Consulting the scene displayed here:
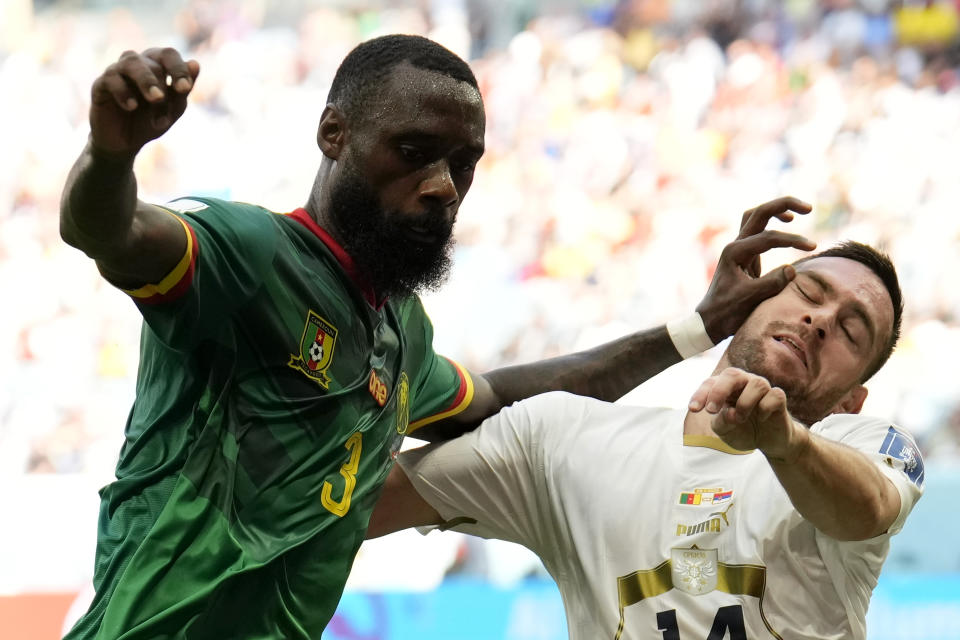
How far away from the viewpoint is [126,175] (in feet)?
6.43

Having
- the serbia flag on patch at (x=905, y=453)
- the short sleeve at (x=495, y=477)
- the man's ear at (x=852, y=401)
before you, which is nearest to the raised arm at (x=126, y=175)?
the short sleeve at (x=495, y=477)

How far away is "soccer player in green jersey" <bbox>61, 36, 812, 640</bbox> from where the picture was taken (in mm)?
2195

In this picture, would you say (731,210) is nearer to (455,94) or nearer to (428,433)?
(428,433)

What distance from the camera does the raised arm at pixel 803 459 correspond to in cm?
217

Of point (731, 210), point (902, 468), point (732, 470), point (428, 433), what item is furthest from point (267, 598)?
point (731, 210)

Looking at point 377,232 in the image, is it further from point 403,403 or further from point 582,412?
point 582,412

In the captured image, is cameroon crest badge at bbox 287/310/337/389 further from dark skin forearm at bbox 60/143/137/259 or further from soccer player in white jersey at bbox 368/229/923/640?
soccer player in white jersey at bbox 368/229/923/640

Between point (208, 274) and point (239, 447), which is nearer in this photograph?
point (208, 274)

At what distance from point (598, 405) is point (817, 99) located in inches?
246

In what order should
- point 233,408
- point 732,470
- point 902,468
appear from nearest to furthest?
point 233,408 → point 902,468 → point 732,470

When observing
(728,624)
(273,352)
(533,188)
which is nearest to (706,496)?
(728,624)

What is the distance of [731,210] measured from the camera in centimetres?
845

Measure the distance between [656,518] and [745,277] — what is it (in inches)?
34.4

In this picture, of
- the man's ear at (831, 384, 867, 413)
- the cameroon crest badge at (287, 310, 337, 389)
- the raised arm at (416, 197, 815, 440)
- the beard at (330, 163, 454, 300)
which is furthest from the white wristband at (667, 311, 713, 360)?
the cameroon crest badge at (287, 310, 337, 389)
